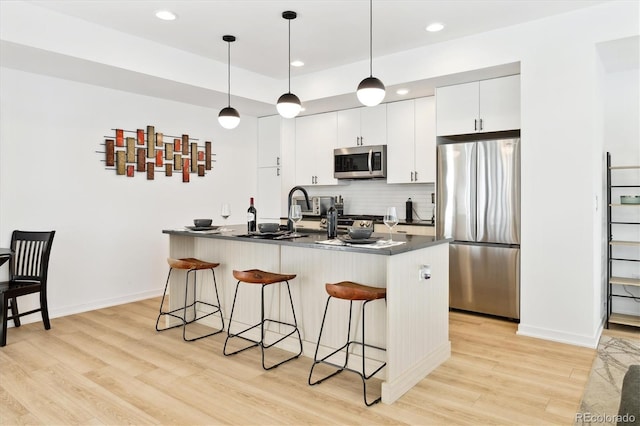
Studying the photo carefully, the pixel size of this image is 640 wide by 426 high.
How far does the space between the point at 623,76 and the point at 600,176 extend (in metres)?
1.18

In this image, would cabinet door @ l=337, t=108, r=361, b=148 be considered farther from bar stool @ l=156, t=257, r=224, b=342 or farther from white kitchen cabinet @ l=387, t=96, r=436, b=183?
bar stool @ l=156, t=257, r=224, b=342

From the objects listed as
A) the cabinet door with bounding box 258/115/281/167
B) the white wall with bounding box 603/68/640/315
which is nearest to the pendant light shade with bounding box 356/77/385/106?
the white wall with bounding box 603/68/640/315

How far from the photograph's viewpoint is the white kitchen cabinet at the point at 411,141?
207 inches

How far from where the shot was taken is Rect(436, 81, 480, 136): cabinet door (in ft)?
14.9

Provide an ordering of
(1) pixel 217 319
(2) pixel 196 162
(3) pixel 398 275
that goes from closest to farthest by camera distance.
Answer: (3) pixel 398 275
(1) pixel 217 319
(2) pixel 196 162

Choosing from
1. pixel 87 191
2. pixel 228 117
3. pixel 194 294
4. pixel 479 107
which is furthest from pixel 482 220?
pixel 87 191

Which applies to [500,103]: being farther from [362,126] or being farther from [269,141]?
[269,141]

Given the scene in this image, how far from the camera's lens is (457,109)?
4660 mm

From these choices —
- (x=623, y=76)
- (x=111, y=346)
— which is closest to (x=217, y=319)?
(x=111, y=346)

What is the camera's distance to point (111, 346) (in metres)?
3.60

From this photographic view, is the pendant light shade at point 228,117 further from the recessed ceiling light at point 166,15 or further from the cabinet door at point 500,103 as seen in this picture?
the cabinet door at point 500,103

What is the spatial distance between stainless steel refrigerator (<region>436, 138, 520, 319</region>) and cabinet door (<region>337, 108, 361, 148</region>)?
1483 millimetres

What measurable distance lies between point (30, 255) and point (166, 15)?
8.51 feet

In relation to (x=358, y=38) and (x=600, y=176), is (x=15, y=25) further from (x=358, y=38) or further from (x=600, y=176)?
(x=600, y=176)
